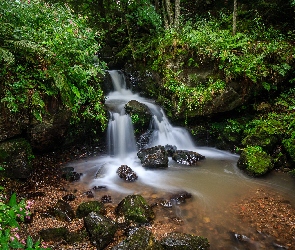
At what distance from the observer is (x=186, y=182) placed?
7312 millimetres

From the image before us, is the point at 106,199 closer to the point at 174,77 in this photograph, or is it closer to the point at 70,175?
the point at 70,175

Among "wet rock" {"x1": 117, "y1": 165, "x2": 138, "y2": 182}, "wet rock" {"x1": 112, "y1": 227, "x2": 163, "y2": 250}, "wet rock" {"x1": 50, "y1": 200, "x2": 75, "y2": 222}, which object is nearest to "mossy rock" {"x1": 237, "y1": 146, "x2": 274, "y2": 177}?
"wet rock" {"x1": 117, "y1": 165, "x2": 138, "y2": 182}

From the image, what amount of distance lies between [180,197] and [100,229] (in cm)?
239

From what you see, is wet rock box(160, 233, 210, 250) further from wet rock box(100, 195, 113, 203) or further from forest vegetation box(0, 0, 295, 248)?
forest vegetation box(0, 0, 295, 248)

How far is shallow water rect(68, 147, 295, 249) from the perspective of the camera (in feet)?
17.6

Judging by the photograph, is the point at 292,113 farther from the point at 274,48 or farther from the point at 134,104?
the point at 134,104

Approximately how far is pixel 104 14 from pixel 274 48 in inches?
381

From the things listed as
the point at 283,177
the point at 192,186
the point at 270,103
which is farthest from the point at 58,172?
the point at 270,103

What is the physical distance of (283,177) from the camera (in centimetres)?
751

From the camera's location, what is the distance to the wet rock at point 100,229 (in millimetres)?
4707

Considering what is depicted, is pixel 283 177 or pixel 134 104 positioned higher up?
pixel 134 104

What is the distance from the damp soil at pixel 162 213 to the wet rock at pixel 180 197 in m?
0.37

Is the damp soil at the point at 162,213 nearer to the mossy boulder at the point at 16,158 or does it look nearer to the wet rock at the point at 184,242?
the mossy boulder at the point at 16,158

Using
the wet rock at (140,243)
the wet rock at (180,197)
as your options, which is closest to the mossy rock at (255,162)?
the wet rock at (180,197)
